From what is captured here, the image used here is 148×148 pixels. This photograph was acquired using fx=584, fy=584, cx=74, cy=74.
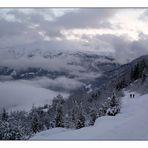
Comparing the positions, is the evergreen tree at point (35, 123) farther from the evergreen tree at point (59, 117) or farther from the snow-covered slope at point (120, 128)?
the evergreen tree at point (59, 117)

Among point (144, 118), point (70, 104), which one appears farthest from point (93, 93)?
point (144, 118)

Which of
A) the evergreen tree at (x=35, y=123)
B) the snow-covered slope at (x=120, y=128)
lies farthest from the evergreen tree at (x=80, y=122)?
the evergreen tree at (x=35, y=123)

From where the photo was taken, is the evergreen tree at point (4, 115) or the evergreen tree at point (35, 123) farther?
the evergreen tree at point (35, 123)

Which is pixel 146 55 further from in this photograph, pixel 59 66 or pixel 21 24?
pixel 21 24

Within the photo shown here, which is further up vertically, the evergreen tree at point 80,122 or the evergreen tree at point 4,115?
the evergreen tree at point 4,115

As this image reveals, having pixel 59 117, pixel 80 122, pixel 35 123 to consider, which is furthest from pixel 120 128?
pixel 35 123

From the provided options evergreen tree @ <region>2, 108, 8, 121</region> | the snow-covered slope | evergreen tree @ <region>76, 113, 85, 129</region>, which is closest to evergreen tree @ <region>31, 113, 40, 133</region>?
the snow-covered slope

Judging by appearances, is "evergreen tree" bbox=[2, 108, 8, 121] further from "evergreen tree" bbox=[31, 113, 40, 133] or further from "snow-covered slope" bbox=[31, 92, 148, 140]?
"snow-covered slope" bbox=[31, 92, 148, 140]

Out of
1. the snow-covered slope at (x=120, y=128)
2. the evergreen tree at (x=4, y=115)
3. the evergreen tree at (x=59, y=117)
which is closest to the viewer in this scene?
the snow-covered slope at (x=120, y=128)

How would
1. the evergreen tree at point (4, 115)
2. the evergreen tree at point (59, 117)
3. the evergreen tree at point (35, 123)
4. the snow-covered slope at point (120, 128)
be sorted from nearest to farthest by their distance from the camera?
1. the snow-covered slope at point (120, 128)
2. the evergreen tree at point (4, 115)
3. the evergreen tree at point (35, 123)
4. the evergreen tree at point (59, 117)
